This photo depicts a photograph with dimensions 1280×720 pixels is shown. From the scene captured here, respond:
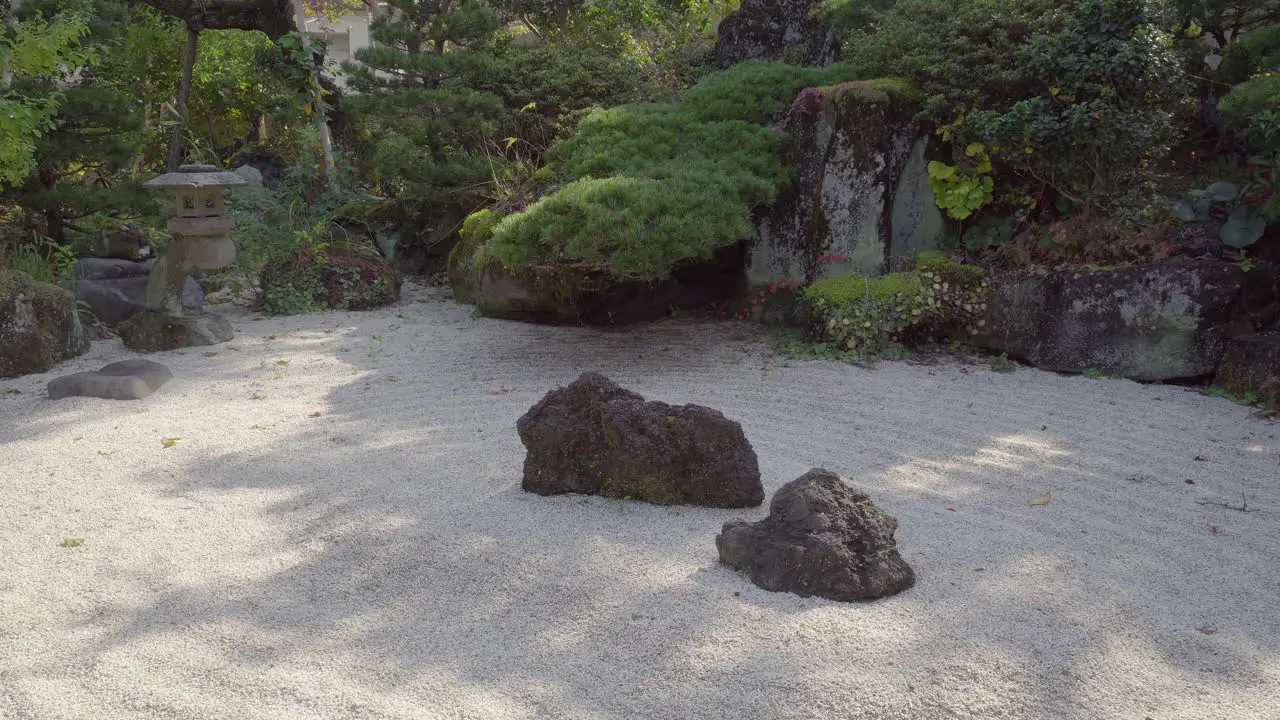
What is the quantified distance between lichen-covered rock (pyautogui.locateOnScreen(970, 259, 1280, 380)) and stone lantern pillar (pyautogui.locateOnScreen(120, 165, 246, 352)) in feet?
18.6

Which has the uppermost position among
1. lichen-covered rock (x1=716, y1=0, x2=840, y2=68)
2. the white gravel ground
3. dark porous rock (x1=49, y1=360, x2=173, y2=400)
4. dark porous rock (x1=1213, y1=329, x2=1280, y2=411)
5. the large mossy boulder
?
lichen-covered rock (x1=716, y1=0, x2=840, y2=68)

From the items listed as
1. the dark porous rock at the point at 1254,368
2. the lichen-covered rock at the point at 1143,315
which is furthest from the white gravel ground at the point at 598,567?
the lichen-covered rock at the point at 1143,315

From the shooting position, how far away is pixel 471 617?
3203 mm

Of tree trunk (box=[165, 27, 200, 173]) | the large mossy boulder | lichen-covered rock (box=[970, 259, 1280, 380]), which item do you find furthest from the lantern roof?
lichen-covered rock (box=[970, 259, 1280, 380])

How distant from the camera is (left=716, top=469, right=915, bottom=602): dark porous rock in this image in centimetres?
326

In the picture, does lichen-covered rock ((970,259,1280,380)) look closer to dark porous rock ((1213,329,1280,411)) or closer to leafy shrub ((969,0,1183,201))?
dark porous rock ((1213,329,1280,411))

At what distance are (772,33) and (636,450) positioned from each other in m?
8.03

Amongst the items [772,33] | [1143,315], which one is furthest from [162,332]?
[772,33]

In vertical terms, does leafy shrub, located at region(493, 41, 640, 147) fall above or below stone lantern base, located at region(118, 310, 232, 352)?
above

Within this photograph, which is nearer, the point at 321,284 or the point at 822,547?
the point at 822,547

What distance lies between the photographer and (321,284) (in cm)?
872

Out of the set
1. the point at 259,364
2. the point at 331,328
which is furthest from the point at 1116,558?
the point at 331,328

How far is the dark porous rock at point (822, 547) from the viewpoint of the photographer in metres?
3.26

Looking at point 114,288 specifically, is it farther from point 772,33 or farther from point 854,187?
point 772,33
